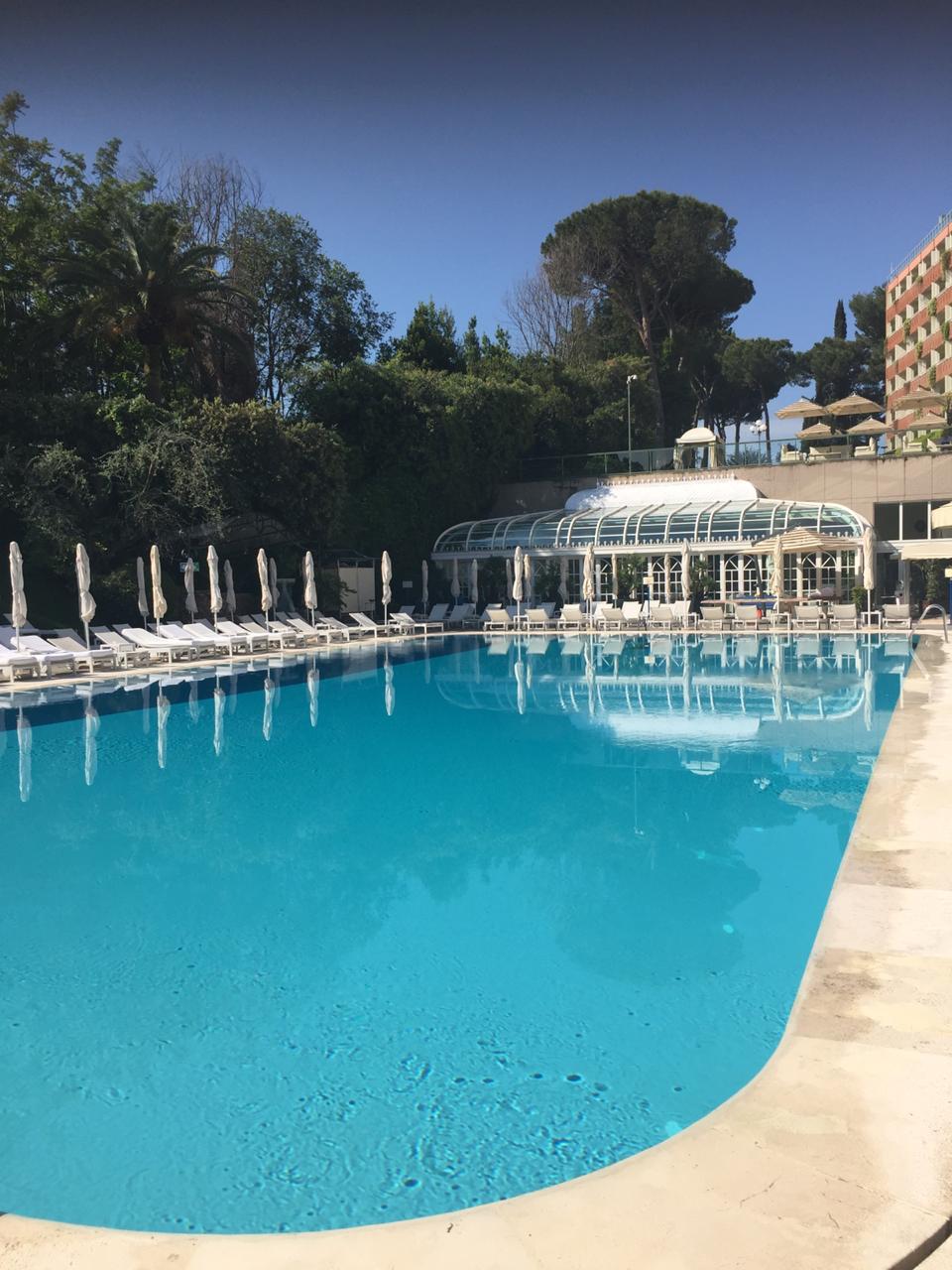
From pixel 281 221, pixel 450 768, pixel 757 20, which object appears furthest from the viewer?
pixel 281 221

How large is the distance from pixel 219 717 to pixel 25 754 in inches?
111

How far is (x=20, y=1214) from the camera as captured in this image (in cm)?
284

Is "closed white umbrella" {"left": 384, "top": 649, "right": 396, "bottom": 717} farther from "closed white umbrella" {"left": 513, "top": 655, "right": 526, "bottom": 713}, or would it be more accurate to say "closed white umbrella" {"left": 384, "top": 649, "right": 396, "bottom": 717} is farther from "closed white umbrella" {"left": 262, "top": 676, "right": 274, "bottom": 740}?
"closed white umbrella" {"left": 513, "top": 655, "right": 526, "bottom": 713}

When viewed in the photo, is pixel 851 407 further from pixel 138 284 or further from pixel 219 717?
pixel 219 717

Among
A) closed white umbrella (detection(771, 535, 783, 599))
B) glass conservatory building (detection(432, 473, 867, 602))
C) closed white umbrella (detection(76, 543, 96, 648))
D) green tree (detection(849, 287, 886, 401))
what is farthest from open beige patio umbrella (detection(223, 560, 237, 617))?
green tree (detection(849, 287, 886, 401))

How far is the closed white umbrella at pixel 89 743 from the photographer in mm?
9266

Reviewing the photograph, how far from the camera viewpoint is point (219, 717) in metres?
12.6

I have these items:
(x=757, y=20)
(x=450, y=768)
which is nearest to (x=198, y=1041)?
Answer: (x=450, y=768)

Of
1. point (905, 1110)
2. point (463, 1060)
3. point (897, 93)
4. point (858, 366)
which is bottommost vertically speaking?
point (463, 1060)

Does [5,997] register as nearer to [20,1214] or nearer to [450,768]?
[20,1214]

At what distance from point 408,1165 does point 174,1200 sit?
0.72 m

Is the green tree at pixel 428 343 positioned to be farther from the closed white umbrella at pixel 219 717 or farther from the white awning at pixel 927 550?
the closed white umbrella at pixel 219 717

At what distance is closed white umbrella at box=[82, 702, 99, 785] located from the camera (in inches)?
365

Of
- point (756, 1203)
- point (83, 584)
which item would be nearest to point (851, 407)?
point (83, 584)
